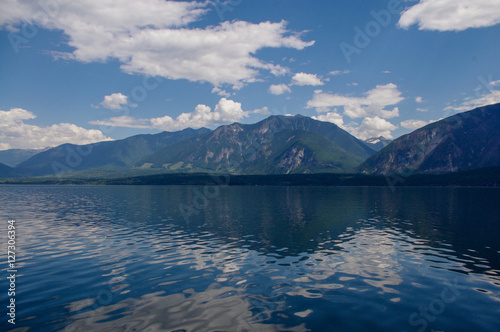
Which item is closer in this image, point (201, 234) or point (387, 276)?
point (387, 276)

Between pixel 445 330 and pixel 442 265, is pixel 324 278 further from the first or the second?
pixel 442 265

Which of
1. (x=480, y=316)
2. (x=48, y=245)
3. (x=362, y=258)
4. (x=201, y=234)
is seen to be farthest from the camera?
(x=201, y=234)

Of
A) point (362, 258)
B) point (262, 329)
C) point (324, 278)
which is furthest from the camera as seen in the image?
point (362, 258)

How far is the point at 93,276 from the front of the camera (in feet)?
111

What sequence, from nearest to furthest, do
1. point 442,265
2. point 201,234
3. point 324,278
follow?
point 324,278 < point 442,265 < point 201,234

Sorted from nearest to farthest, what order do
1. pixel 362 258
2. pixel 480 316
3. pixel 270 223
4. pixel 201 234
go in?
pixel 480 316, pixel 362 258, pixel 201 234, pixel 270 223

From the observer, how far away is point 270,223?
7669 centimetres

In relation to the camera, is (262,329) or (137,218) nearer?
(262,329)

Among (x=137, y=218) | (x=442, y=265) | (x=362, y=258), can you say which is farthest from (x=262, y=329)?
(x=137, y=218)

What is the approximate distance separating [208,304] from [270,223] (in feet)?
170

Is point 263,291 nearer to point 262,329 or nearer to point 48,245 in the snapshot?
point 262,329

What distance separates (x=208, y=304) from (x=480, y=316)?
23982 millimetres

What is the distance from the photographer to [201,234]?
61094mm

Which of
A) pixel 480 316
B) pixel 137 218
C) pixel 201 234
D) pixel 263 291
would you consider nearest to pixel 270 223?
pixel 201 234
